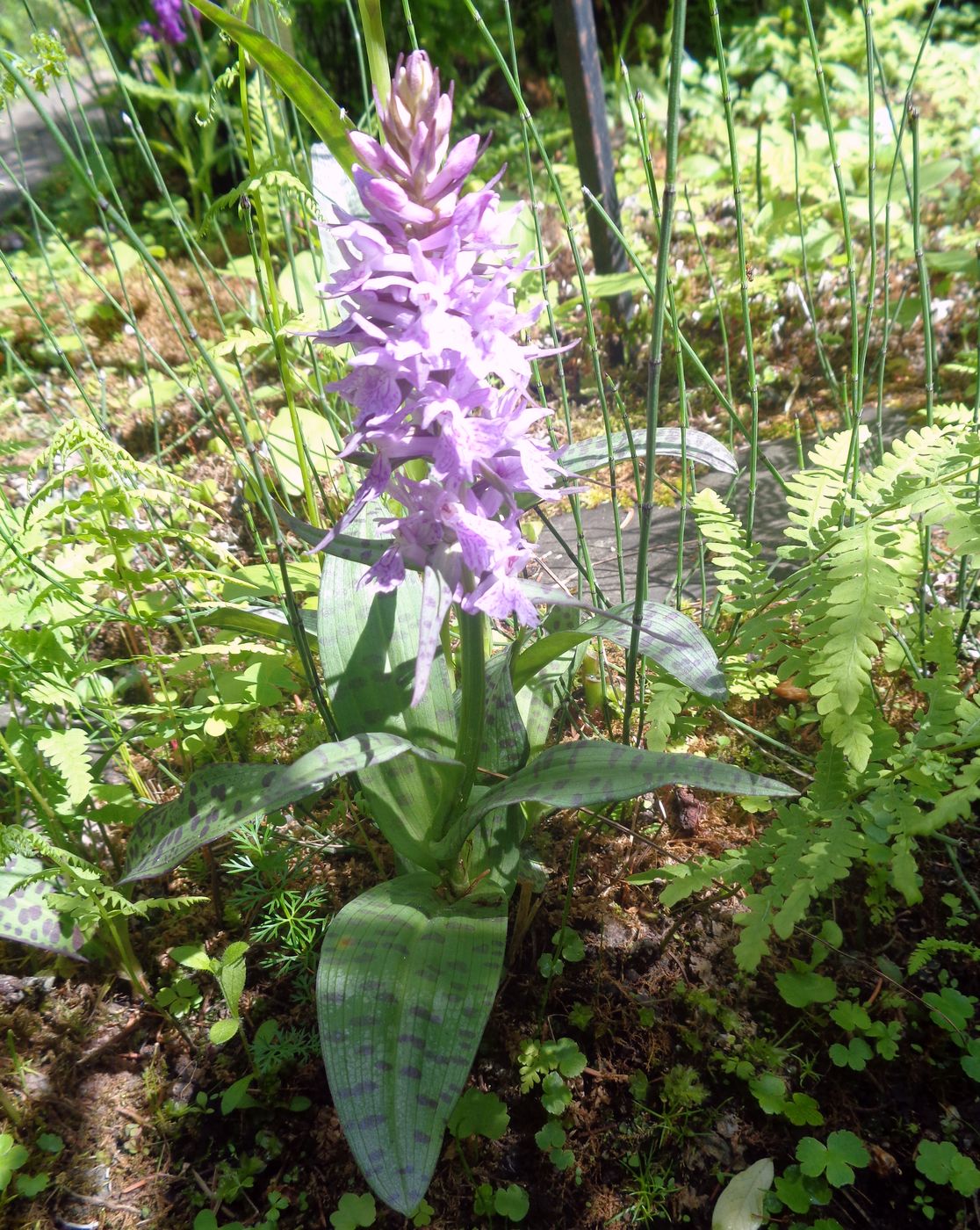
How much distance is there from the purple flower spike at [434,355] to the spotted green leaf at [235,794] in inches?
5.3

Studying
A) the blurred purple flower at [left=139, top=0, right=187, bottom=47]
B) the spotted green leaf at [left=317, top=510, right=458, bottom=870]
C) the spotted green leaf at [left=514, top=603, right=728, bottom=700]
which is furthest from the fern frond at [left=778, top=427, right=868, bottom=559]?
the blurred purple flower at [left=139, top=0, right=187, bottom=47]

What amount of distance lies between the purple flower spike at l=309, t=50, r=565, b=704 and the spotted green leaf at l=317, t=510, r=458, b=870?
263mm

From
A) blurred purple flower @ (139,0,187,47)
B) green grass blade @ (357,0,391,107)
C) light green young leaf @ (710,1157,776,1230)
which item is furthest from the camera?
blurred purple flower @ (139,0,187,47)

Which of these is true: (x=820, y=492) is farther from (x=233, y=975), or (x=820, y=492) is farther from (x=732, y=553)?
(x=233, y=975)

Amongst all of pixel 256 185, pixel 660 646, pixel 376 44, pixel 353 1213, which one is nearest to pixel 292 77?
pixel 376 44

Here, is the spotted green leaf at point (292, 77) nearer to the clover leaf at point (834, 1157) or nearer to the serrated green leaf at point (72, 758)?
the serrated green leaf at point (72, 758)

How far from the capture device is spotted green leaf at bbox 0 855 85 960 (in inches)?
53.4

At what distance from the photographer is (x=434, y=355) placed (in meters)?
0.91

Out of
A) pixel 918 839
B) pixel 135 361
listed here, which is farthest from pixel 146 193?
pixel 918 839

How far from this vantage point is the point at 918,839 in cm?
151

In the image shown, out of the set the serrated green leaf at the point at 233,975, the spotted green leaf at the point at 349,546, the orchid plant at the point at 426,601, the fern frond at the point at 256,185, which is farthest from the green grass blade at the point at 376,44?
the serrated green leaf at the point at 233,975

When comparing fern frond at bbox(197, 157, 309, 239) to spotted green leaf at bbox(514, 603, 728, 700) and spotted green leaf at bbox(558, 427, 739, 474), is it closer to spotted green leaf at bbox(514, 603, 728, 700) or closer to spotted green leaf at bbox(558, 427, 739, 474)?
spotted green leaf at bbox(558, 427, 739, 474)

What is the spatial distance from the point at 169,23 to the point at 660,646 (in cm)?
468

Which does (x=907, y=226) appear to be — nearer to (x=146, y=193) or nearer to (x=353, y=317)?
(x=353, y=317)
